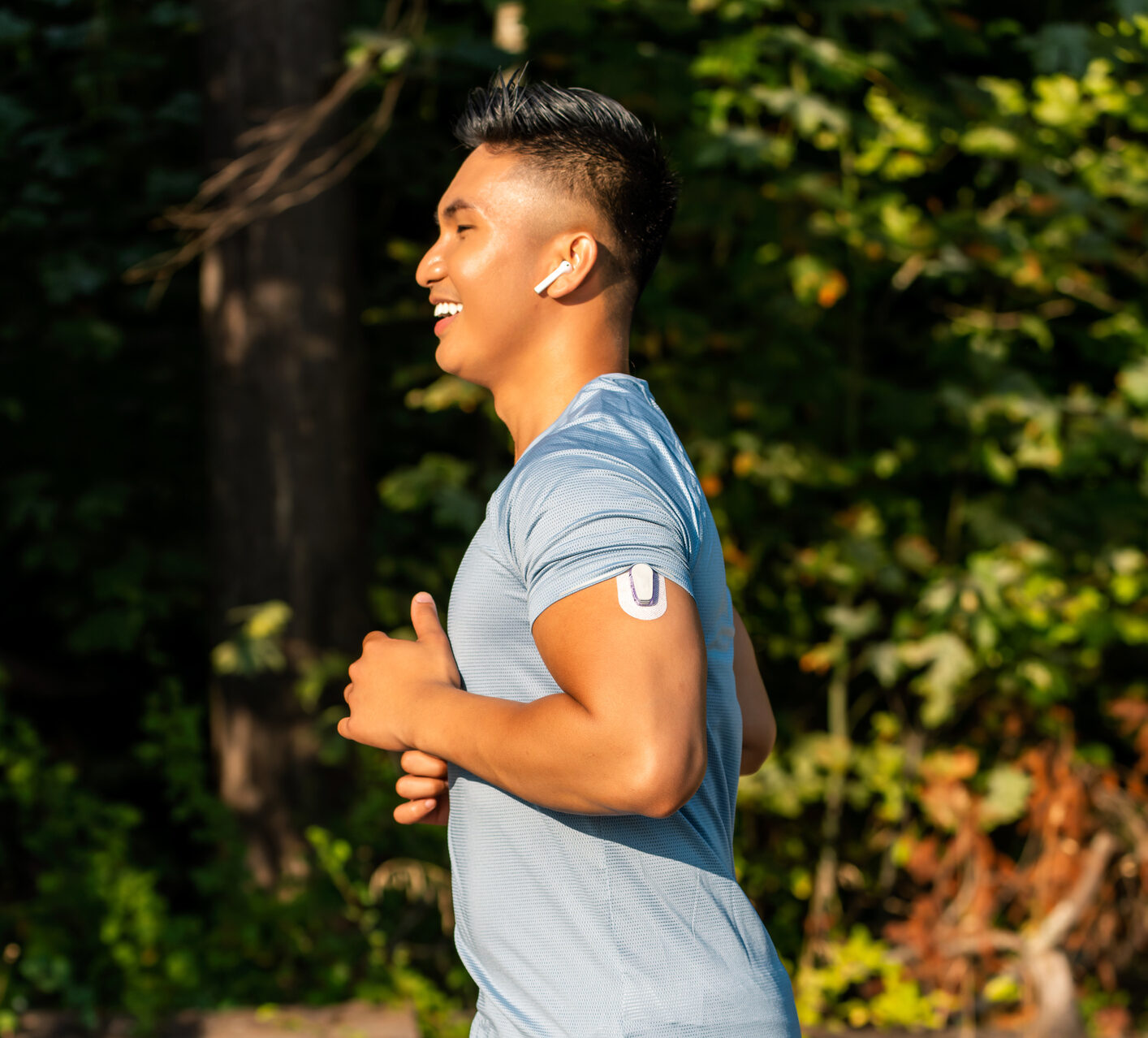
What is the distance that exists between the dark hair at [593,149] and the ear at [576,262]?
0.24ft

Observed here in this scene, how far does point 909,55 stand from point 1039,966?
3.39 m

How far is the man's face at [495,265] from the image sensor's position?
5.14 ft

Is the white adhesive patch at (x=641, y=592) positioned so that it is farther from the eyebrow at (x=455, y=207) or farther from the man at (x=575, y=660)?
the eyebrow at (x=455, y=207)

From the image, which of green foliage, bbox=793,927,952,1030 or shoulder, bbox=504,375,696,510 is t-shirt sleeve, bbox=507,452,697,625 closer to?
shoulder, bbox=504,375,696,510

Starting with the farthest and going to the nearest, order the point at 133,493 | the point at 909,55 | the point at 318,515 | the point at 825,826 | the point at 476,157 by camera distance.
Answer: the point at 133,493
the point at 825,826
the point at 318,515
the point at 909,55
the point at 476,157

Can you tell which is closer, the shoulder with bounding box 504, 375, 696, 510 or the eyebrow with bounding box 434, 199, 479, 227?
the shoulder with bounding box 504, 375, 696, 510

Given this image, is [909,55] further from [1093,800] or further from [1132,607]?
[1093,800]

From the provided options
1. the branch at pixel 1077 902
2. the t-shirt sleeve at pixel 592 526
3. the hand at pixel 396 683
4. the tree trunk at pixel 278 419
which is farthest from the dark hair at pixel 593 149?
the branch at pixel 1077 902

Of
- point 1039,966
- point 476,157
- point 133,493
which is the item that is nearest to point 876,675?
point 1039,966

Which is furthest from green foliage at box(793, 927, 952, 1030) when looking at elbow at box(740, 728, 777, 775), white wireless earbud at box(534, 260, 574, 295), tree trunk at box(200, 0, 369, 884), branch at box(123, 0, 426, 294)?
white wireless earbud at box(534, 260, 574, 295)

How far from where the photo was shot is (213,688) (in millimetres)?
5227

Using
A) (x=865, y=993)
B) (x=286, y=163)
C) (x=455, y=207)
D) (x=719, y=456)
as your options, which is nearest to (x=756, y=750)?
(x=455, y=207)

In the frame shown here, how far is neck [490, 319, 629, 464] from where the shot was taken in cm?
157

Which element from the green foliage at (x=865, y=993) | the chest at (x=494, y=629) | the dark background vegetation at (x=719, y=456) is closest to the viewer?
the chest at (x=494, y=629)
